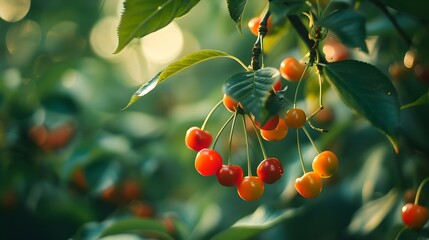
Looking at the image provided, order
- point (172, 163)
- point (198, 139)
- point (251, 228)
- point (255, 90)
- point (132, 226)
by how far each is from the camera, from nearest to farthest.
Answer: point (255, 90), point (198, 139), point (251, 228), point (132, 226), point (172, 163)

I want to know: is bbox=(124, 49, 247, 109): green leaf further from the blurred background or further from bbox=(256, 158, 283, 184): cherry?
the blurred background

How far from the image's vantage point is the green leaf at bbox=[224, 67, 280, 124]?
744mm

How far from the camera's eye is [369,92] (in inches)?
31.5

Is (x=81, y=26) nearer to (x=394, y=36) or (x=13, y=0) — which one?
(x=13, y=0)

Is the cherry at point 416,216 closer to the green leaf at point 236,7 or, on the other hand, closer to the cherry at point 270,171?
the cherry at point 270,171

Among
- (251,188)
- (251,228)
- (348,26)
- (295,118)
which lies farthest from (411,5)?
(251,228)

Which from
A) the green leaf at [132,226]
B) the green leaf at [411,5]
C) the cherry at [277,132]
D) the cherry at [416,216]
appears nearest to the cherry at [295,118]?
the cherry at [277,132]

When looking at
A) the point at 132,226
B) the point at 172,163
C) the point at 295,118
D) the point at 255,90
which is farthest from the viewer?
the point at 172,163

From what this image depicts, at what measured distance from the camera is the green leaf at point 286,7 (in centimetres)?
80

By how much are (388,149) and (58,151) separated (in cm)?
128

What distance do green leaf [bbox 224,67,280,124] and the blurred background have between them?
48 cm

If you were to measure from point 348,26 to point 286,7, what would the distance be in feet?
0.34

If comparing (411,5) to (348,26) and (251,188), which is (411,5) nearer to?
(348,26)

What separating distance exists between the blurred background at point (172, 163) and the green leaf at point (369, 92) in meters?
0.44
